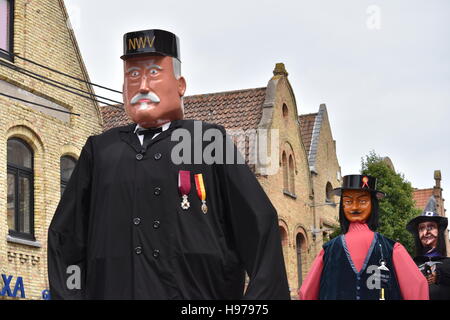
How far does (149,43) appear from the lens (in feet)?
16.9

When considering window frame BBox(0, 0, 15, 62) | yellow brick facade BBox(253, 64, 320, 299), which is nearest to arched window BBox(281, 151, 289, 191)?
yellow brick facade BBox(253, 64, 320, 299)

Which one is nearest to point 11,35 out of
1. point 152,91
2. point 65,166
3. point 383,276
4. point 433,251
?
point 65,166

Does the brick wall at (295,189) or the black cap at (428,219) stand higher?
the brick wall at (295,189)

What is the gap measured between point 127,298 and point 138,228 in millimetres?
350

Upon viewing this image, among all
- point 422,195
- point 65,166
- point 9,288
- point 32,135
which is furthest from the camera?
point 422,195

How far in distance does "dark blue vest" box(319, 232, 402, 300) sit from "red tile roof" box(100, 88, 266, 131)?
19.0 meters

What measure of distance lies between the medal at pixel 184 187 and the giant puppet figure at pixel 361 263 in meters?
3.33

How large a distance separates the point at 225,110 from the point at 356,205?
19.8 metres

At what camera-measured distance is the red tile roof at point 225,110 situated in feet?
89.9

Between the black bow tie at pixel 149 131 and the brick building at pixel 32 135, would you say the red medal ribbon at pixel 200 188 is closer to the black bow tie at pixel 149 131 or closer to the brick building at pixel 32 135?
the black bow tie at pixel 149 131

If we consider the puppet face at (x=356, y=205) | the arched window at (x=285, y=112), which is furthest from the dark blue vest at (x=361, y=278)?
the arched window at (x=285, y=112)

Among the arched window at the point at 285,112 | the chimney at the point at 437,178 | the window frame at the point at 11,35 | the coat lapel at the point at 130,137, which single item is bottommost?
the coat lapel at the point at 130,137

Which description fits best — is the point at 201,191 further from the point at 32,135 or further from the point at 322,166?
the point at 322,166
